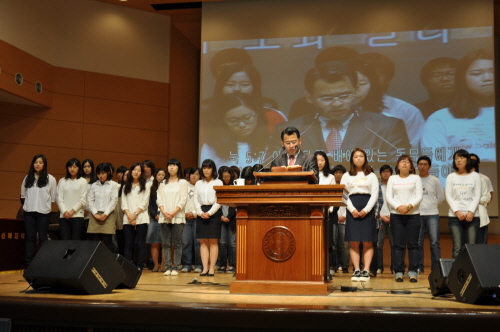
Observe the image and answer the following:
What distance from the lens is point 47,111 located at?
29.7 ft

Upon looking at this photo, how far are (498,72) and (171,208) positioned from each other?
23.0ft

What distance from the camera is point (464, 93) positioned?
317 inches

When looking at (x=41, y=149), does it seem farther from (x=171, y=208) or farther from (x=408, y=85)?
(x=408, y=85)

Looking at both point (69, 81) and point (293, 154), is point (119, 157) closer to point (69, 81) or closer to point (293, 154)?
point (69, 81)

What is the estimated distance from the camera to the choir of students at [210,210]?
17.1 ft

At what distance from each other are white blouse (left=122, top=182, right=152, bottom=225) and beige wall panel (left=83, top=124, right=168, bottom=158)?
3328 mm

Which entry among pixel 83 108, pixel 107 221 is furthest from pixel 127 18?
pixel 107 221

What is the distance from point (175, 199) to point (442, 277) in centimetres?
341

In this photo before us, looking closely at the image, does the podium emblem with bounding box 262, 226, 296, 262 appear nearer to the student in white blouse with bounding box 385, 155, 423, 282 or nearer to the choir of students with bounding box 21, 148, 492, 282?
the choir of students with bounding box 21, 148, 492, 282

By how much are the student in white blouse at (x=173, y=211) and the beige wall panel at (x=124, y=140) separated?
3691 mm

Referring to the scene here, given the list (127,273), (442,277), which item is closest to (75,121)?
(127,273)

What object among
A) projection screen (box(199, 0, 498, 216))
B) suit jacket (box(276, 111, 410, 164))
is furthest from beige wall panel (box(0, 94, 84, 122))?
suit jacket (box(276, 111, 410, 164))

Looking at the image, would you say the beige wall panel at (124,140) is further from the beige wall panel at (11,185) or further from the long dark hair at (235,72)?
the long dark hair at (235,72)

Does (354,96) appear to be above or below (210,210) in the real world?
above
